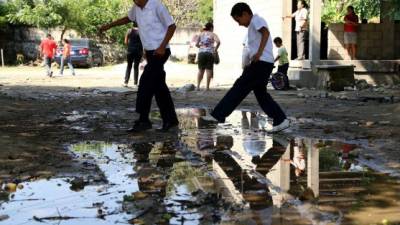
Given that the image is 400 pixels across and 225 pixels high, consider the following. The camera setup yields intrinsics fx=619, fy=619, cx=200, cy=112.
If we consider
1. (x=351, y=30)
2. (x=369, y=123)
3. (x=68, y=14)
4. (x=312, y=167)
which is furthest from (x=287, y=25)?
(x=68, y=14)

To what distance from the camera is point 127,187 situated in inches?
184

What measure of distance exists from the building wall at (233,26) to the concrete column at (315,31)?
2.24 m

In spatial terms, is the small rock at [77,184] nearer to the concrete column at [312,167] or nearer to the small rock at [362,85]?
the concrete column at [312,167]

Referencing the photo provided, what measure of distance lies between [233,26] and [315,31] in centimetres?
682

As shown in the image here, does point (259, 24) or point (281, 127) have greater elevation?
point (259, 24)

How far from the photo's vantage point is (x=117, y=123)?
8609mm

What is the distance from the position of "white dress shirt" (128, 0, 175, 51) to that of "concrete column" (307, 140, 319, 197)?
2149mm

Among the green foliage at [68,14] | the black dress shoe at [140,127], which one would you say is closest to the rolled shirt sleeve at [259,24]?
the black dress shoe at [140,127]

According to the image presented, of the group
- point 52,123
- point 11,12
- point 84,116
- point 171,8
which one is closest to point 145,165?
point 52,123

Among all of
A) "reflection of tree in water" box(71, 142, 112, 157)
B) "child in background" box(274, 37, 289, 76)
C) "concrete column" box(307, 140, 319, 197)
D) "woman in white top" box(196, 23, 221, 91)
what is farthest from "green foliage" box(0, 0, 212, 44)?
"concrete column" box(307, 140, 319, 197)

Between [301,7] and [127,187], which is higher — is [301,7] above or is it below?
above

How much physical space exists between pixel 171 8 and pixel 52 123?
3728 centimetres

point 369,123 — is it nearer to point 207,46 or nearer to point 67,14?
point 207,46

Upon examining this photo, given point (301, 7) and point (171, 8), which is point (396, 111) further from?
point (171, 8)
